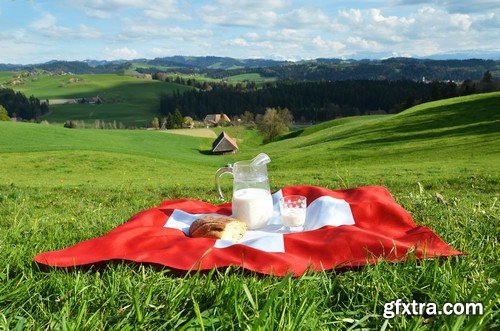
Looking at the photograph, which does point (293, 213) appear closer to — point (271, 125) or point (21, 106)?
point (271, 125)

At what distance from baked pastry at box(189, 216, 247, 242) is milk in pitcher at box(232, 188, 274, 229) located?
0.62 ft

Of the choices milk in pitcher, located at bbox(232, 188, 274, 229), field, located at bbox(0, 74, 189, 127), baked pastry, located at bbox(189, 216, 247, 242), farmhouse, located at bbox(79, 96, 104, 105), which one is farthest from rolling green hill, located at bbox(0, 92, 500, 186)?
farmhouse, located at bbox(79, 96, 104, 105)

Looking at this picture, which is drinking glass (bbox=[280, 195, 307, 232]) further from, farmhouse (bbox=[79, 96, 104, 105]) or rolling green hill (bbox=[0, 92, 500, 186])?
farmhouse (bbox=[79, 96, 104, 105])

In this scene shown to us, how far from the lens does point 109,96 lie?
169 m

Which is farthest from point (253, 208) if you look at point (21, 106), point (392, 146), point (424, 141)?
point (21, 106)

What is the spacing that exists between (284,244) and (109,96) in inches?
7057

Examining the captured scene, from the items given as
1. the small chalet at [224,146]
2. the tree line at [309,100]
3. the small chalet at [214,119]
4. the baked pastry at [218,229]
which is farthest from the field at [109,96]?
the baked pastry at [218,229]

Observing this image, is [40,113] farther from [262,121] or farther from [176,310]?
[176,310]

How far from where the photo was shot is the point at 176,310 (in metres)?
1.85

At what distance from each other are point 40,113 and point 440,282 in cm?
14901

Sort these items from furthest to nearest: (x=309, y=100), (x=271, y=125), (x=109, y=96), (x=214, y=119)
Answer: (x=109, y=96)
(x=309, y=100)
(x=214, y=119)
(x=271, y=125)

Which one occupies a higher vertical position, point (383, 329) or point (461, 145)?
point (383, 329)

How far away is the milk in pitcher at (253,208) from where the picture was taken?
374cm

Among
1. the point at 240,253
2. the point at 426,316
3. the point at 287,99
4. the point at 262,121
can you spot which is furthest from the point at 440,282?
the point at 287,99
